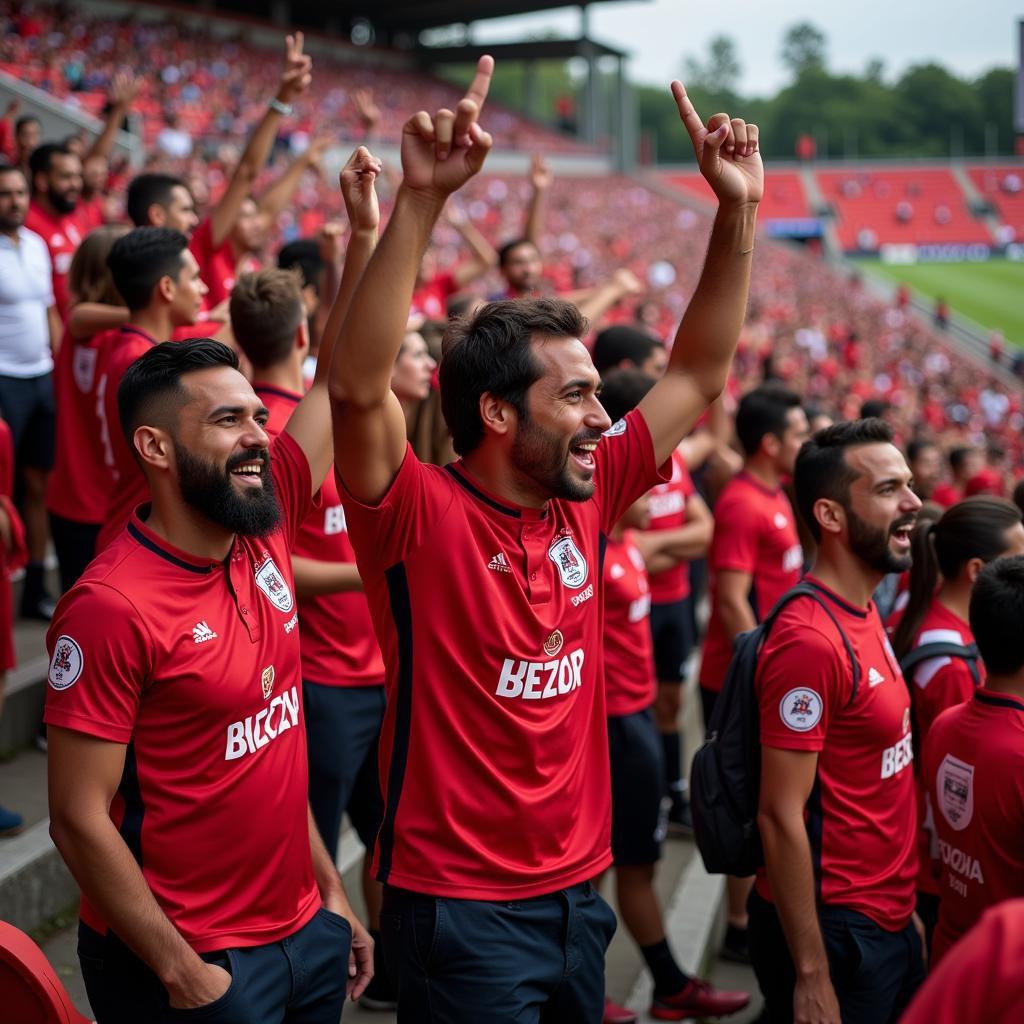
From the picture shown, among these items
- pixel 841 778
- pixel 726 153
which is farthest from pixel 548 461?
pixel 841 778

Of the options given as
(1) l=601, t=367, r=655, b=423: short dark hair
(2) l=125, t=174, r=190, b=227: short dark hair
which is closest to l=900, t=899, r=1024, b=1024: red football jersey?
(1) l=601, t=367, r=655, b=423: short dark hair

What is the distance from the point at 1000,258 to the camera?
59.8 metres

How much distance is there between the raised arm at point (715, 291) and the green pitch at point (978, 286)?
43166 mm

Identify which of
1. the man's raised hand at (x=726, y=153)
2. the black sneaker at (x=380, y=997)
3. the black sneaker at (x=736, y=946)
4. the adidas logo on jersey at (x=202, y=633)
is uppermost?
the man's raised hand at (x=726, y=153)

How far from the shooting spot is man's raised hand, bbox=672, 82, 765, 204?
2.76 m

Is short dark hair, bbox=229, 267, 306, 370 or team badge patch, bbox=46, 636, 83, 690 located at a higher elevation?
short dark hair, bbox=229, 267, 306, 370

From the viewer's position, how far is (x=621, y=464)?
2.93 meters

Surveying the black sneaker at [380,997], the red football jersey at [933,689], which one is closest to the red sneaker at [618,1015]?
the black sneaker at [380,997]

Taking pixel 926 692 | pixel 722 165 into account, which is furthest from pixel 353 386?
pixel 926 692

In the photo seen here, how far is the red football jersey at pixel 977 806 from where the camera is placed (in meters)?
2.84

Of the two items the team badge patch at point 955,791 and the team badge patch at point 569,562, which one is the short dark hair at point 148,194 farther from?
the team badge patch at point 955,791

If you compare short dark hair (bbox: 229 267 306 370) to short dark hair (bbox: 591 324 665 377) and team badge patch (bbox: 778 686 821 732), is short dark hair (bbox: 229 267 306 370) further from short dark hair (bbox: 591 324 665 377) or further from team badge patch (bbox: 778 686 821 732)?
short dark hair (bbox: 591 324 665 377)

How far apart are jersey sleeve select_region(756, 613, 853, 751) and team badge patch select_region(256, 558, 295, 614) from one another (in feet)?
4.07

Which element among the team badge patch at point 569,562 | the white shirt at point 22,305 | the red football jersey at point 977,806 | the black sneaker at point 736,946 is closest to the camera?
the team badge patch at point 569,562
